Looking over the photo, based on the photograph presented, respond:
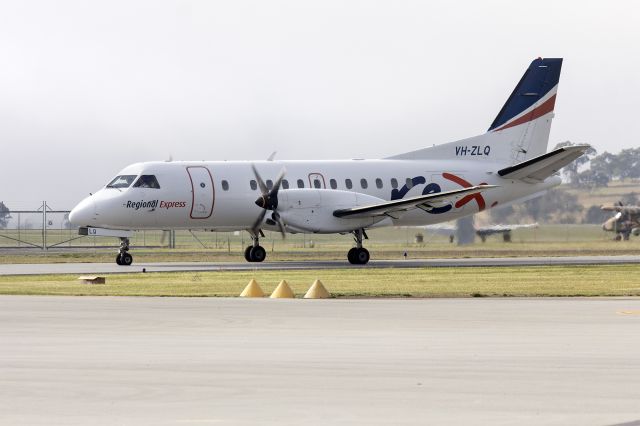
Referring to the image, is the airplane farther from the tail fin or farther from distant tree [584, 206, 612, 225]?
distant tree [584, 206, 612, 225]

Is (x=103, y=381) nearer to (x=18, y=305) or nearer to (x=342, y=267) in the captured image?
(x=18, y=305)

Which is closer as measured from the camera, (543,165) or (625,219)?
(543,165)

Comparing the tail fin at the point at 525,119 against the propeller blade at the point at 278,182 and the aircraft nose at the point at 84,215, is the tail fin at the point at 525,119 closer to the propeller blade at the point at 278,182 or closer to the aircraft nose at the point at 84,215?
the propeller blade at the point at 278,182

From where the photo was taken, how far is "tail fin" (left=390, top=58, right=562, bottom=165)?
154 ft

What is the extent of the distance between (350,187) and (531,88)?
923 centimetres

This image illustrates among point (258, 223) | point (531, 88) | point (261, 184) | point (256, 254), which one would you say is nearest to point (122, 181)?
point (261, 184)

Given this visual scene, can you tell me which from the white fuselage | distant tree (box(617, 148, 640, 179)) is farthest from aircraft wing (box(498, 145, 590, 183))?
distant tree (box(617, 148, 640, 179))

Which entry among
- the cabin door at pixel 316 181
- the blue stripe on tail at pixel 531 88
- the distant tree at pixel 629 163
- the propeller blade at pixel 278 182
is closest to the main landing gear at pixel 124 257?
the propeller blade at pixel 278 182

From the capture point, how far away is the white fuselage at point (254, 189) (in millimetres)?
41844

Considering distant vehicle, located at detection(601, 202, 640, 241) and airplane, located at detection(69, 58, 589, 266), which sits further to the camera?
distant vehicle, located at detection(601, 202, 640, 241)

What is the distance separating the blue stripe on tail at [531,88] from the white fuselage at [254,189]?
98.3 inches

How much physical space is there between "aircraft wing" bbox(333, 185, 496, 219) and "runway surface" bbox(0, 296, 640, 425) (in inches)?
718

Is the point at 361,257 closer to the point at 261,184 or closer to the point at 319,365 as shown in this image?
the point at 261,184

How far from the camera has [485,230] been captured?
5769cm
